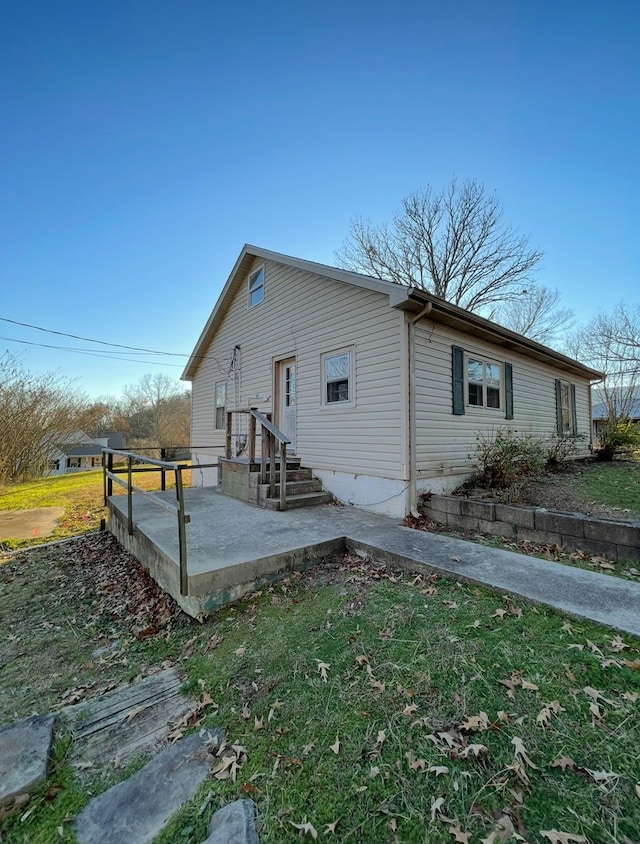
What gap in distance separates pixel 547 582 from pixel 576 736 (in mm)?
1687

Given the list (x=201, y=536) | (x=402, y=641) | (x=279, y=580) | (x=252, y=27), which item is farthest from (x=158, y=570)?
(x=252, y=27)

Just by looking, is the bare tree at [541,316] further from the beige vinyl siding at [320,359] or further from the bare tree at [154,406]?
the bare tree at [154,406]

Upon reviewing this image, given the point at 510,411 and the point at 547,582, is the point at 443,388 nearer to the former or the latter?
the point at 510,411

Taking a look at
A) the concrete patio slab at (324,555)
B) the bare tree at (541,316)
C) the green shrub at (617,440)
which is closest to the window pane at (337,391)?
the concrete patio slab at (324,555)

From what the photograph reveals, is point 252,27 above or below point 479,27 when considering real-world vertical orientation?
above

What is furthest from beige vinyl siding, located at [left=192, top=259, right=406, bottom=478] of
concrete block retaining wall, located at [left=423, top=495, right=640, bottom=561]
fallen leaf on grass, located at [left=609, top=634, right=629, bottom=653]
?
fallen leaf on grass, located at [left=609, top=634, right=629, bottom=653]

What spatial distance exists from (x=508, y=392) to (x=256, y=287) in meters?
7.04

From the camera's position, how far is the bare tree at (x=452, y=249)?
55.1ft

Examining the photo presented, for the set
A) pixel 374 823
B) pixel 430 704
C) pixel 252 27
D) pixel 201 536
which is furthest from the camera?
pixel 252 27

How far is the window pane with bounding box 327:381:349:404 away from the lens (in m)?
6.95

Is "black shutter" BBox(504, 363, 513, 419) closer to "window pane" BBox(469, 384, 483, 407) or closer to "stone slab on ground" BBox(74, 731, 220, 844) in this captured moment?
"window pane" BBox(469, 384, 483, 407)

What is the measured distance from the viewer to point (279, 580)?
3762 mm

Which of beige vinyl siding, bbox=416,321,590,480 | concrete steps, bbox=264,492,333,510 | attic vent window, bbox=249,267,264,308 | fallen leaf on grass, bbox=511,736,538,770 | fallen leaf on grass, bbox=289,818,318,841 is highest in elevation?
attic vent window, bbox=249,267,264,308

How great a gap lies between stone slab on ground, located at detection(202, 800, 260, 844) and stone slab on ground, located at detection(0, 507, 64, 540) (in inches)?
278
